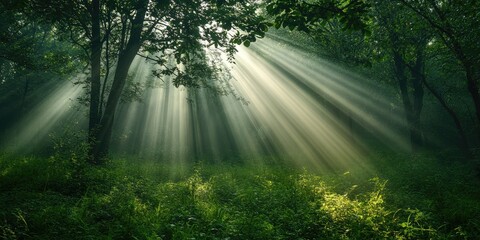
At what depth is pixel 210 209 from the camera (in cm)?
775

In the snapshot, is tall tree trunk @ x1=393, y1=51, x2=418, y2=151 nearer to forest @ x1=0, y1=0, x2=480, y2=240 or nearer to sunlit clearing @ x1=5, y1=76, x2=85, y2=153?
forest @ x1=0, y1=0, x2=480, y2=240

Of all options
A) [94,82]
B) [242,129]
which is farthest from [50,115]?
[94,82]

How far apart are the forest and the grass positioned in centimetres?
5

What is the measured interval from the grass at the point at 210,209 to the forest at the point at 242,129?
0.16 ft

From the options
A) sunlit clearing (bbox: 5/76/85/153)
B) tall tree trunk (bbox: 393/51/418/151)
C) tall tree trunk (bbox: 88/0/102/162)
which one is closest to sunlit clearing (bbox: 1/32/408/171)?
sunlit clearing (bbox: 5/76/85/153)

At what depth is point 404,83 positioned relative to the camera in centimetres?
2280

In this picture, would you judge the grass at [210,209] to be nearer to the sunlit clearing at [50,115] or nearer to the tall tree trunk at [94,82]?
the tall tree trunk at [94,82]

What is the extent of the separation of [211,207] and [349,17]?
5.71 metres

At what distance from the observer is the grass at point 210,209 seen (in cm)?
622

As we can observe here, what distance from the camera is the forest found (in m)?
6.52

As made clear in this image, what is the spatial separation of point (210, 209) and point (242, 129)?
2642cm

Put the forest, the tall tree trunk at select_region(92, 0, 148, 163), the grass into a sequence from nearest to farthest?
the grass
the forest
the tall tree trunk at select_region(92, 0, 148, 163)

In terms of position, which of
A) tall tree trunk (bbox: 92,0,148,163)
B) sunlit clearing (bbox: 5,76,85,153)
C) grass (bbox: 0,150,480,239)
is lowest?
sunlit clearing (bbox: 5,76,85,153)

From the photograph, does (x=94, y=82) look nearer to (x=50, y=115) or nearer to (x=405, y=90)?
(x=405, y=90)
